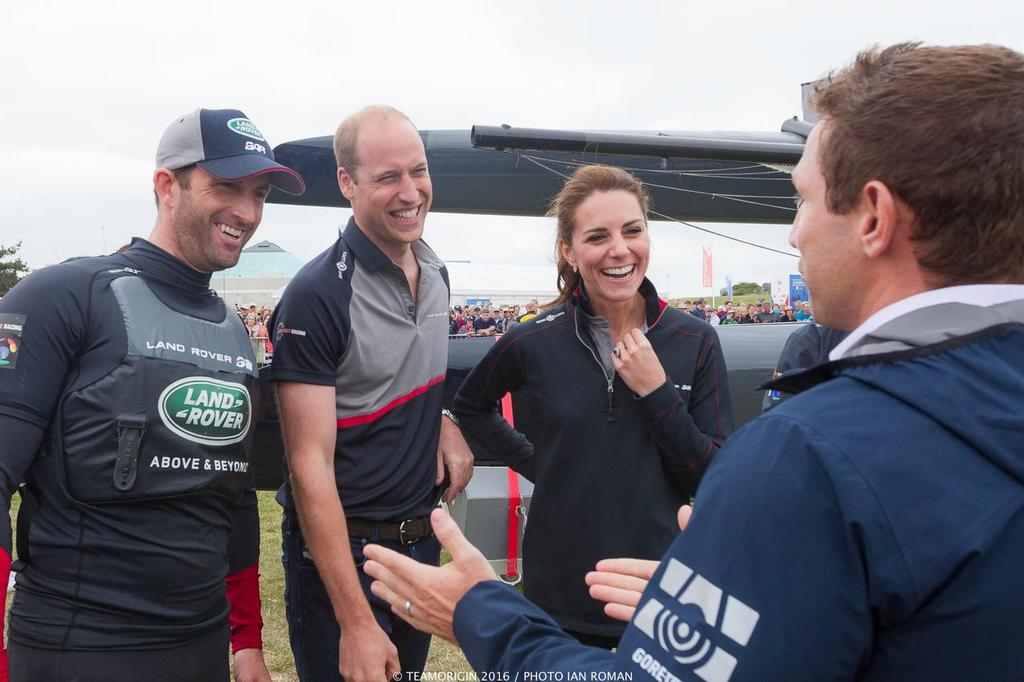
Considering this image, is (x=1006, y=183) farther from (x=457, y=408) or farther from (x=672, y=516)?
(x=457, y=408)

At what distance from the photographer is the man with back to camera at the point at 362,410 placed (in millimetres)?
1991

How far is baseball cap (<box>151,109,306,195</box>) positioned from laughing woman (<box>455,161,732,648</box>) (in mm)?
973

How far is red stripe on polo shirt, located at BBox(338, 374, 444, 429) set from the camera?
2.12 metres

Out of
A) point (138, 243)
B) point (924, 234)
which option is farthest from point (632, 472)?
point (138, 243)

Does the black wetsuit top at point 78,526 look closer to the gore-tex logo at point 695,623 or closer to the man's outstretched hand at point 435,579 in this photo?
the man's outstretched hand at point 435,579

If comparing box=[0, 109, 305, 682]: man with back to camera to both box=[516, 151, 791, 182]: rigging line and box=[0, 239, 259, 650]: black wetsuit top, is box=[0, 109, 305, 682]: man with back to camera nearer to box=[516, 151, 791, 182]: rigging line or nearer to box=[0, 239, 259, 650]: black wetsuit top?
box=[0, 239, 259, 650]: black wetsuit top

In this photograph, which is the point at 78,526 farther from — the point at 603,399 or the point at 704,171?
the point at 704,171

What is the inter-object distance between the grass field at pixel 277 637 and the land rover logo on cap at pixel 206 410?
1.52m

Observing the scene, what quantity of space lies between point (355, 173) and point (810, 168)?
1573mm

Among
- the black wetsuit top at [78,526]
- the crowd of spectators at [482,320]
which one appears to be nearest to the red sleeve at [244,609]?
the black wetsuit top at [78,526]

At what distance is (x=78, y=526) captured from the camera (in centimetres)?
170

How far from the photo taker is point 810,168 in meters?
1.01

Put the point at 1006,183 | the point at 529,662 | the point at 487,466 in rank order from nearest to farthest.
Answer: the point at 1006,183 → the point at 529,662 → the point at 487,466

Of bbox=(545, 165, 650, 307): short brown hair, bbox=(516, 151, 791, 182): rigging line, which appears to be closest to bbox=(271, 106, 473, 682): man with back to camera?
bbox=(545, 165, 650, 307): short brown hair
